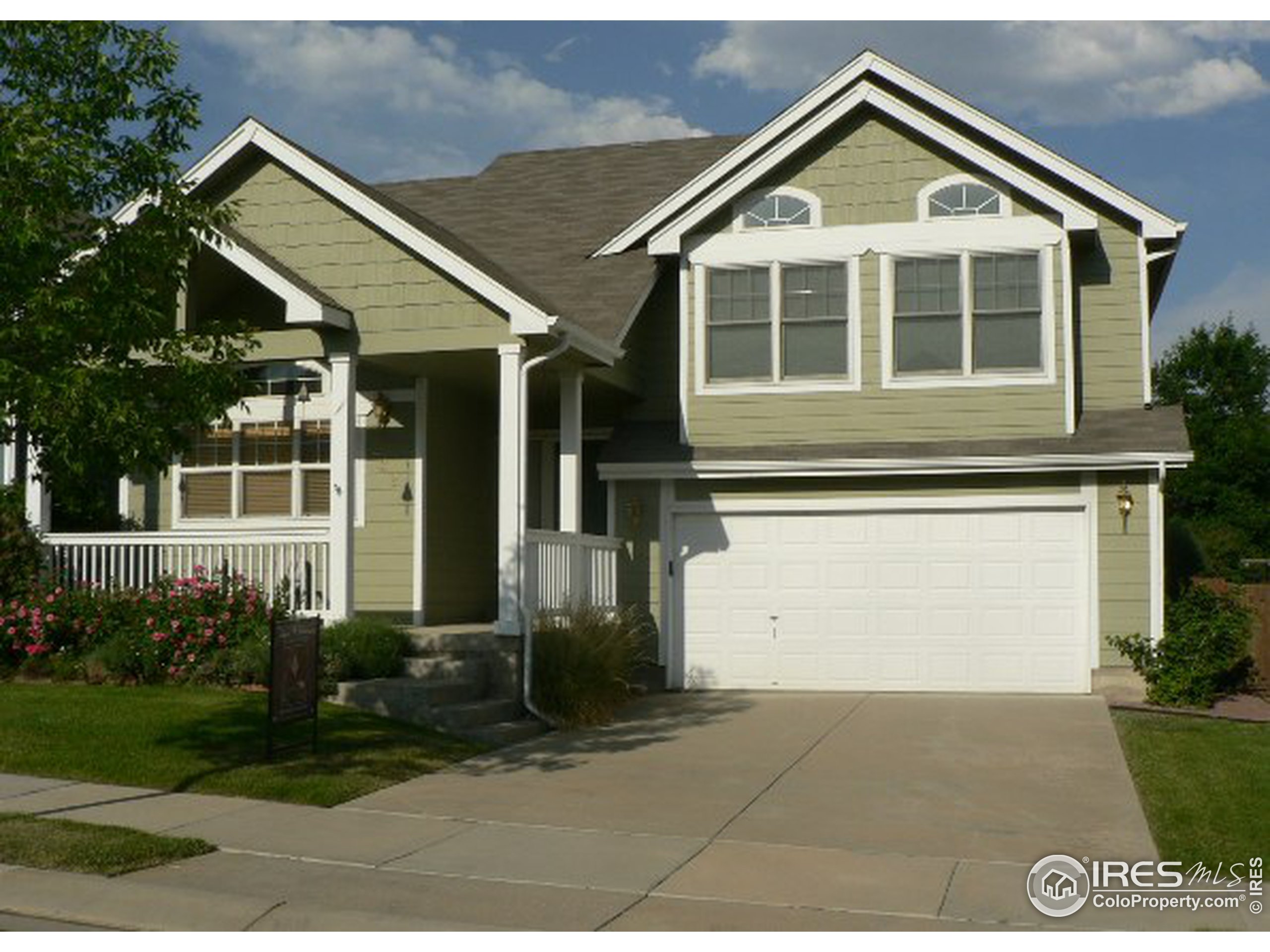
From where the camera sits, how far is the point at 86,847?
796 centimetres

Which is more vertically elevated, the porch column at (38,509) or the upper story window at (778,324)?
the upper story window at (778,324)

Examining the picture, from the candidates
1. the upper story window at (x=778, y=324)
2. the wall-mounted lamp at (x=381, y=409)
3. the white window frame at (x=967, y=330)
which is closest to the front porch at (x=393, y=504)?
the wall-mounted lamp at (x=381, y=409)

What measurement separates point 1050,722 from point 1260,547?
3328cm

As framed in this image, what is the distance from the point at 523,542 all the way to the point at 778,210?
5.72 meters

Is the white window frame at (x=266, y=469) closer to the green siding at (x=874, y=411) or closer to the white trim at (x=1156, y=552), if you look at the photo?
the green siding at (x=874, y=411)

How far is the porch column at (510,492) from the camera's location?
13445 mm

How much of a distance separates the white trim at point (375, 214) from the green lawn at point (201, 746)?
4.11 metres

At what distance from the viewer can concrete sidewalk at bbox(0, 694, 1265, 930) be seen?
23.1ft

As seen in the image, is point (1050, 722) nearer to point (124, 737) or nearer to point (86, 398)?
point (124, 737)

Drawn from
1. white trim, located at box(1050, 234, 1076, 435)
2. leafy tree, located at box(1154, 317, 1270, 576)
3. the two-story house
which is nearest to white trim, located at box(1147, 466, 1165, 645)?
the two-story house

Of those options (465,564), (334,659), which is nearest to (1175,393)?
(465,564)

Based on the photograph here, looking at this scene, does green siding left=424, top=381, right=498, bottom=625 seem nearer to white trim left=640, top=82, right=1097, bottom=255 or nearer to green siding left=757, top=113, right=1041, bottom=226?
white trim left=640, top=82, right=1097, bottom=255

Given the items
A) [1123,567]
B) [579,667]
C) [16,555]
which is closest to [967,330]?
[1123,567]

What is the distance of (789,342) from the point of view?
16594mm
